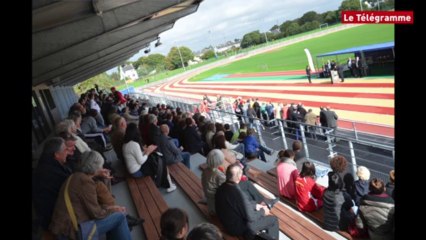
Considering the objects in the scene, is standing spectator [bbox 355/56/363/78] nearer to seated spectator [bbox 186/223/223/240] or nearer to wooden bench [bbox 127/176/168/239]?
wooden bench [bbox 127/176/168/239]

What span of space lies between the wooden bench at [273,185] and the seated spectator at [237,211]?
0.98m

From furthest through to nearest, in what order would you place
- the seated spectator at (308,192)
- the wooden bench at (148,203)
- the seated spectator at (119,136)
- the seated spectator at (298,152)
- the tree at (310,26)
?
1. the tree at (310,26)
2. the seated spectator at (119,136)
3. the seated spectator at (298,152)
4. the seated spectator at (308,192)
5. the wooden bench at (148,203)

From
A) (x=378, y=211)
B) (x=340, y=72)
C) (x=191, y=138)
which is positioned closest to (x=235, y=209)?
(x=378, y=211)

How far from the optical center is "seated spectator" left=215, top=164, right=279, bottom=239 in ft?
12.3

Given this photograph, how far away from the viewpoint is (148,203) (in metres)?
5.16

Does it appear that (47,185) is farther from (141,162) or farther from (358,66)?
(358,66)

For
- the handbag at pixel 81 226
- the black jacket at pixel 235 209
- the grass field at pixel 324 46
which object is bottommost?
the grass field at pixel 324 46

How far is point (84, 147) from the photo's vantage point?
5520 mm

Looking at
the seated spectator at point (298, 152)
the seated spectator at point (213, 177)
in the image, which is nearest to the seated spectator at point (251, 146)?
the seated spectator at point (298, 152)

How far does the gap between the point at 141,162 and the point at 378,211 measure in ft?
12.3

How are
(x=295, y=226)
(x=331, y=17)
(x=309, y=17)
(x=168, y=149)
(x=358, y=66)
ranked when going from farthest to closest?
(x=309, y=17)
(x=331, y=17)
(x=358, y=66)
(x=168, y=149)
(x=295, y=226)

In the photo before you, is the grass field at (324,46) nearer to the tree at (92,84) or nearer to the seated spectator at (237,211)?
the tree at (92,84)

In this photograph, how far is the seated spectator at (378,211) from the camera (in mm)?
3613
